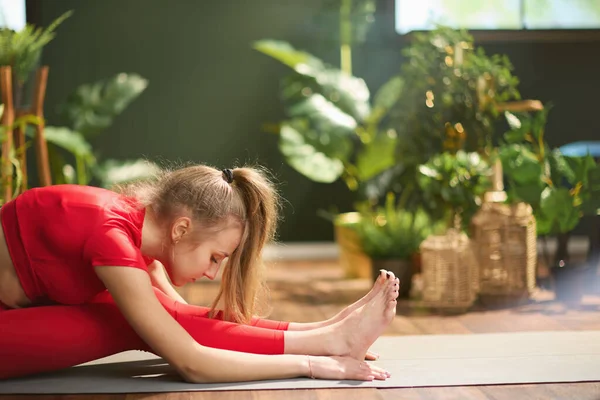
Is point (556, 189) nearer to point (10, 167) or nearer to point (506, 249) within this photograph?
point (506, 249)

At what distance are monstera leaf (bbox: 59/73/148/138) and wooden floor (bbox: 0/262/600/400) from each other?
99 centimetres

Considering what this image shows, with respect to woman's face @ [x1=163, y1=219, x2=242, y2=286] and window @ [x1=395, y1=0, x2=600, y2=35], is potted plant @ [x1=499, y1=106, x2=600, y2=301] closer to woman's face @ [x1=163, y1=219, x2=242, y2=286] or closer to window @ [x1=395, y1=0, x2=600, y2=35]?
→ woman's face @ [x1=163, y1=219, x2=242, y2=286]

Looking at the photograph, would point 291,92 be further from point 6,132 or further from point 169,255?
point 169,255

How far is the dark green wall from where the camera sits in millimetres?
5242

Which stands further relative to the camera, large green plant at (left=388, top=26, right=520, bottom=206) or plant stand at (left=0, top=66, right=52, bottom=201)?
large green plant at (left=388, top=26, right=520, bottom=206)

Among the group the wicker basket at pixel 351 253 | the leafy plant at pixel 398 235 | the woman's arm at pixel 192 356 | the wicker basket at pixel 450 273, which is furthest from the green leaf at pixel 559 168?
the woman's arm at pixel 192 356

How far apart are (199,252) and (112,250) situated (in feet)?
0.73

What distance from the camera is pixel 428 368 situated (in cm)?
224

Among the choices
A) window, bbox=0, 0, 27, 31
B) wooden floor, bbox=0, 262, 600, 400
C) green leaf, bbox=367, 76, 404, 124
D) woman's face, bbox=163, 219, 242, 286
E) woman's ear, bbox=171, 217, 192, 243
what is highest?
window, bbox=0, 0, 27, 31

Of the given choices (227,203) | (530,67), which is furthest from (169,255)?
(530,67)

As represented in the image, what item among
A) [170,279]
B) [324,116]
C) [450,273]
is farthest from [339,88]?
[170,279]

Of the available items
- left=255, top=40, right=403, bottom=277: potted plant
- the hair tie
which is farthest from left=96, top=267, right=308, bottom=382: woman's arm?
left=255, top=40, right=403, bottom=277: potted plant

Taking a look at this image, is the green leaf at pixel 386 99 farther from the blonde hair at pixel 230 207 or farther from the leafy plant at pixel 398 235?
the blonde hair at pixel 230 207

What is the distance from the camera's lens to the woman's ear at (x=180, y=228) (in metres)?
2.03
